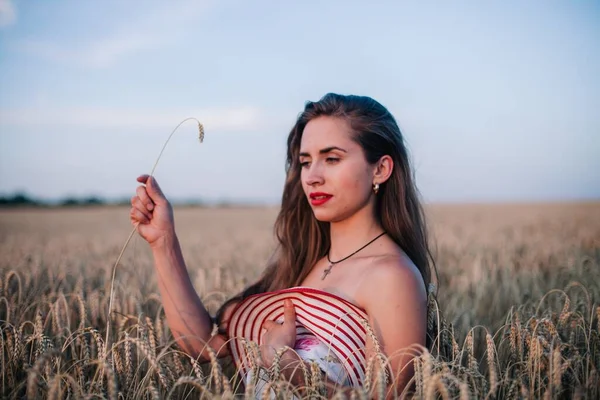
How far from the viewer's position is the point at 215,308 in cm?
335

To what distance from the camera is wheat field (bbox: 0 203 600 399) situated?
5.26ft

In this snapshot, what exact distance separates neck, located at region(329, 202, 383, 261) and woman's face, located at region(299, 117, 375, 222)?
0.13 ft

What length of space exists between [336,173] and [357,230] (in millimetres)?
303

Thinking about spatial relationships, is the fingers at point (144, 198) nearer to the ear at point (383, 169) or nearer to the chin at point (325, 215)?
the chin at point (325, 215)

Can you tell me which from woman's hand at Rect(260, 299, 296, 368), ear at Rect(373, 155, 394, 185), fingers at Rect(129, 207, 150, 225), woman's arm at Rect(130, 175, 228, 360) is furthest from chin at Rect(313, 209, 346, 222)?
fingers at Rect(129, 207, 150, 225)

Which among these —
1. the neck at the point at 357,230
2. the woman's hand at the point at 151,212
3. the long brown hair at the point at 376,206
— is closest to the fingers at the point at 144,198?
the woman's hand at the point at 151,212

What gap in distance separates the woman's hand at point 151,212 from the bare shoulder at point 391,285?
869mm

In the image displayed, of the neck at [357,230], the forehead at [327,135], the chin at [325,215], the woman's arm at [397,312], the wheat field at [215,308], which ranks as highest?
the forehead at [327,135]

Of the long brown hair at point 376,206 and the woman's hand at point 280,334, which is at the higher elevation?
the long brown hair at point 376,206

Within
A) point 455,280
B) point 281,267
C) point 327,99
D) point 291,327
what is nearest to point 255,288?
point 281,267

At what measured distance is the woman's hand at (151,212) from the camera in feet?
6.91

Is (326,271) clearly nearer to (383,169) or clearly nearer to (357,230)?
(357,230)

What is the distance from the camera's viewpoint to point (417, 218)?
7.88 ft

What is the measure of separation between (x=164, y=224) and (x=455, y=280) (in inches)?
128
